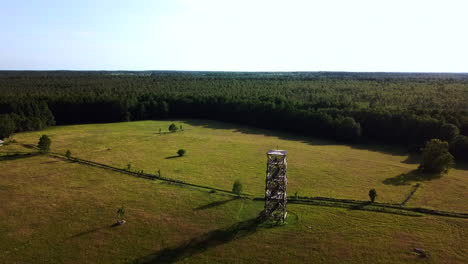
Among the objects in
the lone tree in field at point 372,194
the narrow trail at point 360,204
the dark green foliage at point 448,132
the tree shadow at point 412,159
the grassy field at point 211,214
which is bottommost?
the tree shadow at point 412,159

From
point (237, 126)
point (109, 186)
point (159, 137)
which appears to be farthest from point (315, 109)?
point (109, 186)

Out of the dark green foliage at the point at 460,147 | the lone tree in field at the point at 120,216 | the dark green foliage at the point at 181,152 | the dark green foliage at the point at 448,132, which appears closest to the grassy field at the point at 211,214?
the lone tree in field at the point at 120,216

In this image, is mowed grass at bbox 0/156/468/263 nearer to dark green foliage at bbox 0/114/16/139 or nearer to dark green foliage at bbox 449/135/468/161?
dark green foliage at bbox 449/135/468/161

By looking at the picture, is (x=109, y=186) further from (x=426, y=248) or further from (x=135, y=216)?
(x=426, y=248)

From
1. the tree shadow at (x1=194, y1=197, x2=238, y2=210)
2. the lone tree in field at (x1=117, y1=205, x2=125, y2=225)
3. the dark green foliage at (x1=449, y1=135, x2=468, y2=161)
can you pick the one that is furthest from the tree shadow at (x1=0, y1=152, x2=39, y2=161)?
the dark green foliage at (x1=449, y1=135, x2=468, y2=161)

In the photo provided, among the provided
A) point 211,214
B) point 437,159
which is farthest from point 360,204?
point 437,159

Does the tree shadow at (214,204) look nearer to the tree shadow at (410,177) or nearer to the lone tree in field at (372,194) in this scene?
the lone tree in field at (372,194)

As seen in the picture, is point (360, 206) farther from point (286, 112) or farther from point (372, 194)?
point (286, 112)
